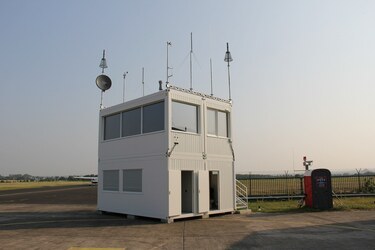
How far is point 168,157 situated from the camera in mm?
15172

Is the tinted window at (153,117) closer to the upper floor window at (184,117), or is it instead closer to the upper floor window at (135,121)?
the upper floor window at (135,121)

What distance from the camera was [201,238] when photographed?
1113 cm

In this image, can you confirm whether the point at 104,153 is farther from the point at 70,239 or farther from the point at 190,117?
the point at 70,239

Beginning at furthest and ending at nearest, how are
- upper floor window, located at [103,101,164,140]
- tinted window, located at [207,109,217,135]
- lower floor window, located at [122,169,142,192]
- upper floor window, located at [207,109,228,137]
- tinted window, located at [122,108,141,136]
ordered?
upper floor window, located at [207,109,228,137], tinted window, located at [207,109,217,135], tinted window, located at [122,108,141,136], lower floor window, located at [122,169,142,192], upper floor window, located at [103,101,164,140]

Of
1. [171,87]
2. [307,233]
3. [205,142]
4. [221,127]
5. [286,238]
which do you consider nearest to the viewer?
[286,238]

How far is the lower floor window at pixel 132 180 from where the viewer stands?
1663 cm

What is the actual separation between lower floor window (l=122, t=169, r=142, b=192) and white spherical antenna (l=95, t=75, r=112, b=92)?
525cm

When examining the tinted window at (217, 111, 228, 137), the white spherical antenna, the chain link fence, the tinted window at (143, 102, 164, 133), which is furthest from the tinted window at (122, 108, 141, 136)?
the chain link fence

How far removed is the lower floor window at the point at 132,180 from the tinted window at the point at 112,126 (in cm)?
214

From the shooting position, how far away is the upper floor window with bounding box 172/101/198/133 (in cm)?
1584

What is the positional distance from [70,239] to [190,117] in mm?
7575

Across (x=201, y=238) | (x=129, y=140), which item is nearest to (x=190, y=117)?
(x=129, y=140)

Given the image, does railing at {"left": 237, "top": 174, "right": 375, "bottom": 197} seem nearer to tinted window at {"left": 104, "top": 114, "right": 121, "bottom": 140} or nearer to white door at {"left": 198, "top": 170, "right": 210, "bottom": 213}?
white door at {"left": 198, "top": 170, "right": 210, "bottom": 213}

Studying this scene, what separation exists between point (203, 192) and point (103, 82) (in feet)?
27.6
